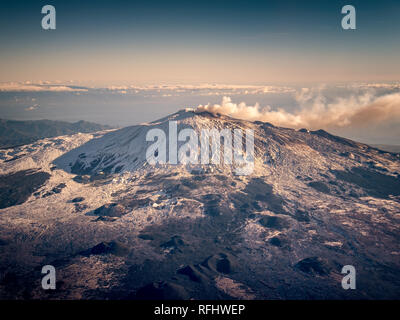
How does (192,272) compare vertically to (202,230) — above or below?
below

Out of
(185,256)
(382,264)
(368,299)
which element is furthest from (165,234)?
(382,264)

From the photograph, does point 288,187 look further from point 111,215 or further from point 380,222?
point 111,215

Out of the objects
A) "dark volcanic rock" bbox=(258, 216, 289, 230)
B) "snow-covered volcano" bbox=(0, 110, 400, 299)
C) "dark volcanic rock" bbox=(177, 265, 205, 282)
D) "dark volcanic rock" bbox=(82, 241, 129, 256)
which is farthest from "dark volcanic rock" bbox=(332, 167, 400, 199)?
"dark volcanic rock" bbox=(82, 241, 129, 256)

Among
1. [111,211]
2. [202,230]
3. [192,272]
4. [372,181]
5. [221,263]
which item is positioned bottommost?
[221,263]

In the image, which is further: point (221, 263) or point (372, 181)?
point (372, 181)

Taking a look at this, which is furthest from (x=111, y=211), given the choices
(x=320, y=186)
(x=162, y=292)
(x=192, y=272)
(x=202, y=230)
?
(x=320, y=186)

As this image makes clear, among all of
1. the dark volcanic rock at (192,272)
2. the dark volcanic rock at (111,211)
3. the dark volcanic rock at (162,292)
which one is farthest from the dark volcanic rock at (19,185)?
the dark volcanic rock at (192,272)

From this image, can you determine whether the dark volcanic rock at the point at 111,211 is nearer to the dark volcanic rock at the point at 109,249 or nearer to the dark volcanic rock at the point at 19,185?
the dark volcanic rock at the point at 109,249

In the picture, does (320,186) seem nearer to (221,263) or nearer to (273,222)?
(273,222)
